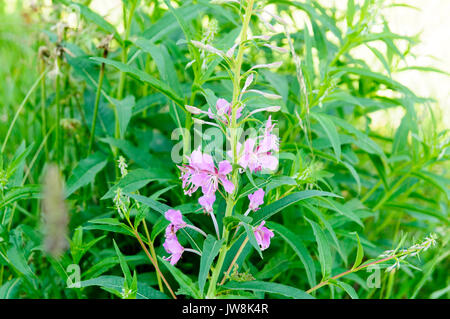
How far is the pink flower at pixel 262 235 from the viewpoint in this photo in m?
1.37

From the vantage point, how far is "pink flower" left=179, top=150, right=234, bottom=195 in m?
1.24

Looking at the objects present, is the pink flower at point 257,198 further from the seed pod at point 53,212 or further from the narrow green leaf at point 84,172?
the seed pod at point 53,212

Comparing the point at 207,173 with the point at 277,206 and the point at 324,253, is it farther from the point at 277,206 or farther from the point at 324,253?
the point at 324,253

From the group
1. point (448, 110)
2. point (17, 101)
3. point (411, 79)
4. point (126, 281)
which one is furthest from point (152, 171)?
point (411, 79)

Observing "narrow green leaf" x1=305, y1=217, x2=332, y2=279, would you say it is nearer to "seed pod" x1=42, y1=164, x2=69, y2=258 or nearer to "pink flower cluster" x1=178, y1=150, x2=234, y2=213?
"pink flower cluster" x1=178, y1=150, x2=234, y2=213

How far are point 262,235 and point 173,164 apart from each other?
29.1 inches

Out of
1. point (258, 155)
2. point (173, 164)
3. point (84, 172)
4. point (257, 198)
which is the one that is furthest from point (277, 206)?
point (84, 172)

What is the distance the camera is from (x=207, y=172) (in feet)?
4.20

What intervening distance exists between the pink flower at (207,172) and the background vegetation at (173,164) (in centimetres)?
12

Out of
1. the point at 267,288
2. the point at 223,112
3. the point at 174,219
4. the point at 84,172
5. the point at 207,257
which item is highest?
the point at 223,112

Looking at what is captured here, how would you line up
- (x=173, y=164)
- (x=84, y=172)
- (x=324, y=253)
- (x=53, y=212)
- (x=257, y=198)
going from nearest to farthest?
(x=53, y=212), (x=257, y=198), (x=324, y=253), (x=84, y=172), (x=173, y=164)

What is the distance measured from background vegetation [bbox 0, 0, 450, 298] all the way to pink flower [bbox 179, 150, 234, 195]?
0.12 meters

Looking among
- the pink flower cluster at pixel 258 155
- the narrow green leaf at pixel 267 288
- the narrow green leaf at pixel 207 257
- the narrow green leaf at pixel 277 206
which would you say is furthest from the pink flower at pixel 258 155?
the narrow green leaf at pixel 267 288
